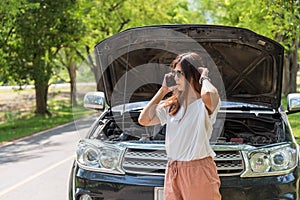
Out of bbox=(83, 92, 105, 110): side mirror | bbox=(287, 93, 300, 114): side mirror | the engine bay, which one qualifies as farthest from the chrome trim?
bbox=(83, 92, 105, 110): side mirror

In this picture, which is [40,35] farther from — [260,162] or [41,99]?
[260,162]

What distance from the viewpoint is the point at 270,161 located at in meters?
3.88

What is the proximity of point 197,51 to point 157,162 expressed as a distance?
1.89 m

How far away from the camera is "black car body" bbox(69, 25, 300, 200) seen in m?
3.82

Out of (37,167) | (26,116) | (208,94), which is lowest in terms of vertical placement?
(26,116)

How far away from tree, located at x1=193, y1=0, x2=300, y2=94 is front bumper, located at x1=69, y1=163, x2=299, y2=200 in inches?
241

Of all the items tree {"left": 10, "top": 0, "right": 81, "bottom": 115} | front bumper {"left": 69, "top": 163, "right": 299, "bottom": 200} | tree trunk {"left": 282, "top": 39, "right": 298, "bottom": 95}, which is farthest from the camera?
tree trunk {"left": 282, "top": 39, "right": 298, "bottom": 95}

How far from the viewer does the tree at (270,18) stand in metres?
9.39

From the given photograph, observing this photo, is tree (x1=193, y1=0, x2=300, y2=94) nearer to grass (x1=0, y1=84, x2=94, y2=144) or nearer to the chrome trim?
grass (x1=0, y1=84, x2=94, y2=144)

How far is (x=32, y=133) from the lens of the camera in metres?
14.6

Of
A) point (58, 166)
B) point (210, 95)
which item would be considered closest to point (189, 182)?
point (210, 95)

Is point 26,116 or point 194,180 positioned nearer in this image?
point 194,180

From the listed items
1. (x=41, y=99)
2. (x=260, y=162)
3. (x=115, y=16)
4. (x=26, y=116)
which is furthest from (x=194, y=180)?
(x=115, y=16)

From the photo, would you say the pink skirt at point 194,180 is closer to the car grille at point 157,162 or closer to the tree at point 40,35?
the car grille at point 157,162
